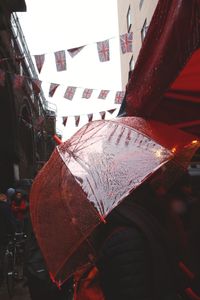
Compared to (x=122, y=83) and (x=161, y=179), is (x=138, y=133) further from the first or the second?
(x=122, y=83)

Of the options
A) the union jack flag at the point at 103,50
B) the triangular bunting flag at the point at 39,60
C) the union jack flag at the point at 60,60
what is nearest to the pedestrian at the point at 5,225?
the triangular bunting flag at the point at 39,60

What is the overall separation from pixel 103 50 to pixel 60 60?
145 cm

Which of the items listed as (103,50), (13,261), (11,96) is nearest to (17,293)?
(13,261)

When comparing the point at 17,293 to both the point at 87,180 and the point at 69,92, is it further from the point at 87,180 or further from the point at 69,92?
the point at 69,92

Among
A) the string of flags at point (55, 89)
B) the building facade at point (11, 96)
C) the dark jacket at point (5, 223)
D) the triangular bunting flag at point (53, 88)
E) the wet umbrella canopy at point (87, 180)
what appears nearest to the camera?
the wet umbrella canopy at point (87, 180)

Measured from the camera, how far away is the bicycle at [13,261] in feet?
28.9

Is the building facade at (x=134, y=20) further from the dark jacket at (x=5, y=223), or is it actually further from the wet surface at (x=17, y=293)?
the wet surface at (x=17, y=293)

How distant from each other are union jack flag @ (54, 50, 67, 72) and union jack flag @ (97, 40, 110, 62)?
1.21 m

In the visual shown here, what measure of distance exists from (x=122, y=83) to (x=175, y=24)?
124 feet

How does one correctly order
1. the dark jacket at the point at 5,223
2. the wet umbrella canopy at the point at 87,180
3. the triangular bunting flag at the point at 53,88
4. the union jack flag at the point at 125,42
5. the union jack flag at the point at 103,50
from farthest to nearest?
the triangular bunting flag at the point at 53,88, the union jack flag at the point at 125,42, the union jack flag at the point at 103,50, the dark jacket at the point at 5,223, the wet umbrella canopy at the point at 87,180

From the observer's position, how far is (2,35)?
16875 mm

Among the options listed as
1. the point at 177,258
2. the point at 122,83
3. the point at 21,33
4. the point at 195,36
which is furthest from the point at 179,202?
the point at 122,83

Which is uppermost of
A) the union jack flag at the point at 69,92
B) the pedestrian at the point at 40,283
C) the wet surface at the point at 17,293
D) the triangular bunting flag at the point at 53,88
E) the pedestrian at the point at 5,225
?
the pedestrian at the point at 40,283

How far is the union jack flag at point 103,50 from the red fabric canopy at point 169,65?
32.2ft
